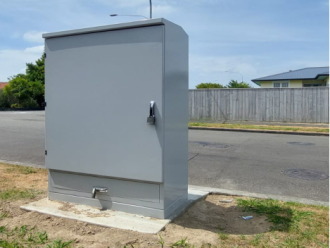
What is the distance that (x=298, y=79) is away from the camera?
30.6 meters

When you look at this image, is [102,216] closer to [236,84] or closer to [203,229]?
[203,229]

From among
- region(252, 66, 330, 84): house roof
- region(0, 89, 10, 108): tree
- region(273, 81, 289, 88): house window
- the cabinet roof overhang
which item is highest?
region(252, 66, 330, 84): house roof

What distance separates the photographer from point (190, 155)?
336 inches

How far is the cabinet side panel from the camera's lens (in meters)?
3.53

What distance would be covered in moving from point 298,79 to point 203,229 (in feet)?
99.2

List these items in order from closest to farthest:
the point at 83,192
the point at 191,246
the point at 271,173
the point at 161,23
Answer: the point at 191,246, the point at 161,23, the point at 83,192, the point at 271,173

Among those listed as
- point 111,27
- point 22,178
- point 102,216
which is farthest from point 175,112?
point 22,178

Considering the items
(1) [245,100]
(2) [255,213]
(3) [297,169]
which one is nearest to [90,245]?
(2) [255,213]

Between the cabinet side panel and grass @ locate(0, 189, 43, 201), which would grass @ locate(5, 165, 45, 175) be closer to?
grass @ locate(0, 189, 43, 201)

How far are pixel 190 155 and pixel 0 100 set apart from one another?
134 ft

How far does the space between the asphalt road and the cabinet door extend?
2493 millimetres

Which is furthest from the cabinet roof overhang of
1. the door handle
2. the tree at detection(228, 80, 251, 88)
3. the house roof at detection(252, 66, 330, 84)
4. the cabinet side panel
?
the tree at detection(228, 80, 251, 88)

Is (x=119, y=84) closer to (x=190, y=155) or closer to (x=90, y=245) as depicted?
(x=90, y=245)

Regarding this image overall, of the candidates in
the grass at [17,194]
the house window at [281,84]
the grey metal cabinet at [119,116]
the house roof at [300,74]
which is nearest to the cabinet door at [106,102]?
the grey metal cabinet at [119,116]
